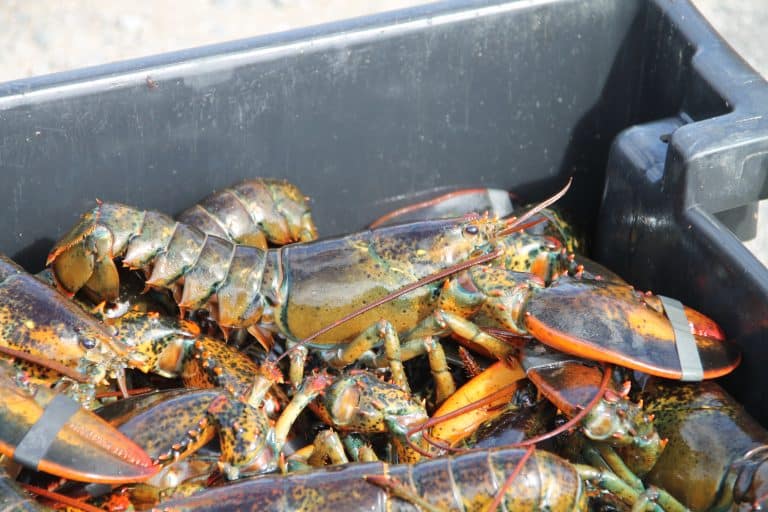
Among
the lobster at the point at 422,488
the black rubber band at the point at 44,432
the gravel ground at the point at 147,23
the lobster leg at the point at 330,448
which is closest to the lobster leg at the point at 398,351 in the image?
the lobster leg at the point at 330,448

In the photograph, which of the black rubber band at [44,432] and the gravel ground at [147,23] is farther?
the gravel ground at [147,23]

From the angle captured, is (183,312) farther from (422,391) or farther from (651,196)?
(651,196)

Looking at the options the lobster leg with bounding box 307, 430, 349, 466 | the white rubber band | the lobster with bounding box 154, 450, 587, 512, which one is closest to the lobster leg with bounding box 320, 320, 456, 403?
the lobster leg with bounding box 307, 430, 349, 466

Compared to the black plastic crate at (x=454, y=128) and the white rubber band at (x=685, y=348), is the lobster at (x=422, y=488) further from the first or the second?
the black plastic crate at (x=454, y=128)

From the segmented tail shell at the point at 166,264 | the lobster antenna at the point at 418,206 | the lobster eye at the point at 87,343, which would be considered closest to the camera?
the lobster eye at the point at 87,343

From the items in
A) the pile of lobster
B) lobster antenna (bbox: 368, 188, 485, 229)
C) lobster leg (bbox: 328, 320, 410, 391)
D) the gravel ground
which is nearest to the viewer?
the pile of lobster

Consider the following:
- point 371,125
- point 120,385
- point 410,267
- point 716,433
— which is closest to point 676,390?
point 716,433

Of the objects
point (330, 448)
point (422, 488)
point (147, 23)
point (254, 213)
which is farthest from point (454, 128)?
point (147, 23)

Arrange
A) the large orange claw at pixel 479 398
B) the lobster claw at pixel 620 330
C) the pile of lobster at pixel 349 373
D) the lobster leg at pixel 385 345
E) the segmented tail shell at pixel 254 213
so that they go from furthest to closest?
the segmented tail shell at pixel 254 213 → the lobster leg at pixel 385 345 → the large orange claw at pixel 479 398 → the lobster claw at pixel 620 330 → the pile of lobster at pixel 349 373

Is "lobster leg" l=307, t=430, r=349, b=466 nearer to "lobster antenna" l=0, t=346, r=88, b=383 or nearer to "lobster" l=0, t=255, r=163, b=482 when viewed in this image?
"lobster" l=0, t=255, r=163, b=482
